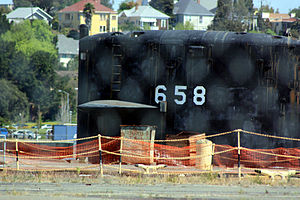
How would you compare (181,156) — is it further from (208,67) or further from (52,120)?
(52,120)

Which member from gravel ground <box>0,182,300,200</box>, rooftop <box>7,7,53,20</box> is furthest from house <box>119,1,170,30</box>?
gravel ground <box>0,182,300,200</box>

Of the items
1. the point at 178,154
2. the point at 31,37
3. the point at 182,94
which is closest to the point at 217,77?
the point at 182,94

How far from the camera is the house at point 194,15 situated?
529ft

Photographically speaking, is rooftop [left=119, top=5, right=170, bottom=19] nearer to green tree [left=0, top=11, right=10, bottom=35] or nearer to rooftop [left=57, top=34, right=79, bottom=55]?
rooftop [left=57, top=34, right=79, bottom=55]

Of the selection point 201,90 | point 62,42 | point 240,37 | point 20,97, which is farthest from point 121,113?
point 62,42

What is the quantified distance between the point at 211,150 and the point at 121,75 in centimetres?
418

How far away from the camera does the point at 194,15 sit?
16350 cm

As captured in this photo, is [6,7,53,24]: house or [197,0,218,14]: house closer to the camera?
[6,7,53,24]: house

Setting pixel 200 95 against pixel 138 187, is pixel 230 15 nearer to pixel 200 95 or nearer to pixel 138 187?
pixel 200 95

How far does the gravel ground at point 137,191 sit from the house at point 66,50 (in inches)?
4741

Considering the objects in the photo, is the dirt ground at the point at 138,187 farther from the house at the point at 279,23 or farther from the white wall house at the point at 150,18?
the white wall house at the point at 150,18

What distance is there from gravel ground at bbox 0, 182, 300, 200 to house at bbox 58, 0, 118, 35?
119 meters

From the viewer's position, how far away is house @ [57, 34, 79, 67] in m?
137

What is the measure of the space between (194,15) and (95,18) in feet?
110
